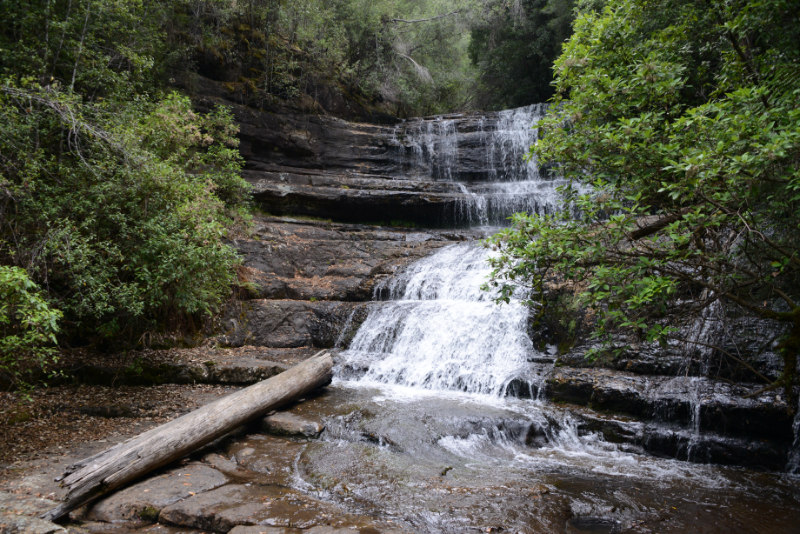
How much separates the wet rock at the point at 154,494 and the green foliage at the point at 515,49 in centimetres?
2087

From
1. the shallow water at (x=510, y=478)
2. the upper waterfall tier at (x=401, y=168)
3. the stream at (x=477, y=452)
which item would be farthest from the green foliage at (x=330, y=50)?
the shallow water at (x=510, y=478)

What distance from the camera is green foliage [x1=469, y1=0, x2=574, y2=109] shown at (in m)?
20.8

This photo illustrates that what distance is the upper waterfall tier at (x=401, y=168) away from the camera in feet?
54.6

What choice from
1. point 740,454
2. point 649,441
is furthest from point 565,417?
point 740,454

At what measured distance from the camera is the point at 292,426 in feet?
20.0

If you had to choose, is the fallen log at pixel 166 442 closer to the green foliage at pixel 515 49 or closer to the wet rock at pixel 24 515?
the wet rock at pixel 24 515

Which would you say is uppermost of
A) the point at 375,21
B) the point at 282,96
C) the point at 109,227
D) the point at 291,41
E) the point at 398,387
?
the point at 375,21

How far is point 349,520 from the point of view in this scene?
3.82 m

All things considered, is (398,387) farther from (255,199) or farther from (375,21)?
(375,21)

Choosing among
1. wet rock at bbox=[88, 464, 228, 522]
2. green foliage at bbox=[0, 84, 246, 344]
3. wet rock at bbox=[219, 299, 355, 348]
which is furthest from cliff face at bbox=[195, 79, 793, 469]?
wet rock at bbox=[88, 464, 228, 522]

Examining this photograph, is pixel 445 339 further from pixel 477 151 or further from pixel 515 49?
pixel 515 49

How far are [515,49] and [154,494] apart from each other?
23056 mm

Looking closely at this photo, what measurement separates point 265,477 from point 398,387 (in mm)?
4016

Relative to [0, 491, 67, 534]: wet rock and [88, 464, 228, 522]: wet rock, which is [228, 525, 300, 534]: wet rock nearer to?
[88, 464, 228, 522]: wet rock
